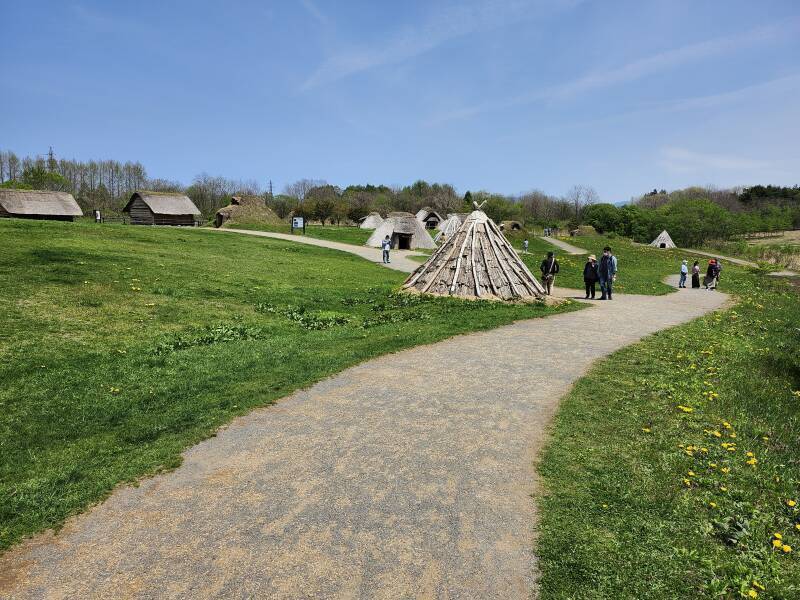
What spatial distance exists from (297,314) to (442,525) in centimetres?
1047

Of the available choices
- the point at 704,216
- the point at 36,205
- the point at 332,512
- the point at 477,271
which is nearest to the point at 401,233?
the point at 477,271

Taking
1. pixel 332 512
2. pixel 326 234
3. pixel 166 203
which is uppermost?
pixel 166 203

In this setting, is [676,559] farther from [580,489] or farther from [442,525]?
[442,525]

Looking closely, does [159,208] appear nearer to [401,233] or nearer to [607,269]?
[401,233]

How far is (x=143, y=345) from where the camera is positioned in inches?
408

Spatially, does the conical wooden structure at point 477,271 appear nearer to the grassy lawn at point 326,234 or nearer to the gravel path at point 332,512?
the gravel path at point 332,512

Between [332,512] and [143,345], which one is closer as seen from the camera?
[332,512]

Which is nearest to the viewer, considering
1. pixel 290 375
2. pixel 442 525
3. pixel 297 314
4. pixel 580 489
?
pixel 442 525


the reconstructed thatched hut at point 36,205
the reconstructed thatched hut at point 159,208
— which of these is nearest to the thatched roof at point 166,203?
the reconstructed thatched hut at point 159,208

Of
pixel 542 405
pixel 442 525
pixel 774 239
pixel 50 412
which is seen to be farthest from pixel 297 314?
pixel 774 239

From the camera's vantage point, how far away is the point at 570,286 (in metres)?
24.8

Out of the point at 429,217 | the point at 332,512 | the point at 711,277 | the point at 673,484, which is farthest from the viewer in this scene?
the point at 429,217

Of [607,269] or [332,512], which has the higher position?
[607,269]

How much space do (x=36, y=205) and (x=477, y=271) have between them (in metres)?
41.6
